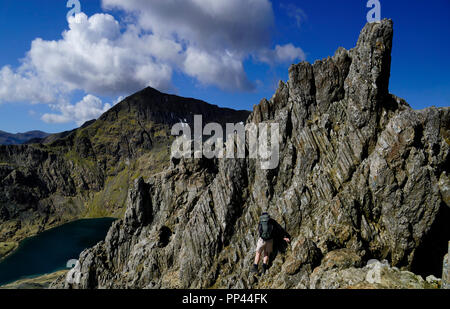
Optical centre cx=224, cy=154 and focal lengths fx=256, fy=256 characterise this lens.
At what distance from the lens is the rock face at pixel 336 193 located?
2905 centimetres

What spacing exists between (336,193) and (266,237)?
496 inches

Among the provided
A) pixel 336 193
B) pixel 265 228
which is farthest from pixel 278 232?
pixel 336 193

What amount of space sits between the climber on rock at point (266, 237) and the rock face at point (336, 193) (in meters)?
1.21

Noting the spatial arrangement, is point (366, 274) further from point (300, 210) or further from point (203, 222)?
point (203, 222)

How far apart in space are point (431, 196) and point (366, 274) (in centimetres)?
1630

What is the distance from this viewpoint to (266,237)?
27578 millimetres

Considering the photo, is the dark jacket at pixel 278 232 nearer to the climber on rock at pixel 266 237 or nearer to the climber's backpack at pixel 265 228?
the climber on rock at pixel 266 237

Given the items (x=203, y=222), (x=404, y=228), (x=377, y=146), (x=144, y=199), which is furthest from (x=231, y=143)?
(x=144, y=199)

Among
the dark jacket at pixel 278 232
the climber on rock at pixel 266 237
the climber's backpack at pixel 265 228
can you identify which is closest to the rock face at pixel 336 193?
the dark jacket at pixel 278 232

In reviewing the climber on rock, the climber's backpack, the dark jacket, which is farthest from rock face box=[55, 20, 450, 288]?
the climber's backpack

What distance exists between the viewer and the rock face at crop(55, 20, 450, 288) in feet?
95.3

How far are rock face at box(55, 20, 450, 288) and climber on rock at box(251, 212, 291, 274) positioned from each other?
3.97ft

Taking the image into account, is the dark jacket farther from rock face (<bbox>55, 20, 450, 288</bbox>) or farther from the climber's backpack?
the climber's backpack
